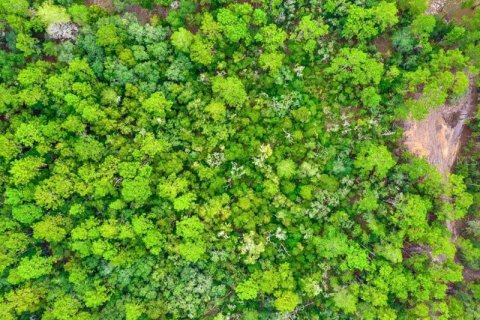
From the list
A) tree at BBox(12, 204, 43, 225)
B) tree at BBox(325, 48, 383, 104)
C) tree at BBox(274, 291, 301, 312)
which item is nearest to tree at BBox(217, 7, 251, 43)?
tree at BBox(325, 48, 383, 104)

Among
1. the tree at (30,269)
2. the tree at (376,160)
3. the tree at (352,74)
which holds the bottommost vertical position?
the tree at (30,269)

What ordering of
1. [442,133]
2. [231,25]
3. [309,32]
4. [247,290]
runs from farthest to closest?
[442,133]
[309,32]
[231,25]
[247,290]

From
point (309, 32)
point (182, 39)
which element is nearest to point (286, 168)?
point (309, 32)

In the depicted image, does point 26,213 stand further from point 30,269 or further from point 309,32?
point 309,32

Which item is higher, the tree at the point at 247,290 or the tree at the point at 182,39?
the tree at the point at 182,39

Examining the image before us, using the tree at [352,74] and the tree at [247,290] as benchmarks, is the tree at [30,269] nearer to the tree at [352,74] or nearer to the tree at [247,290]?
the tree at [247,290]

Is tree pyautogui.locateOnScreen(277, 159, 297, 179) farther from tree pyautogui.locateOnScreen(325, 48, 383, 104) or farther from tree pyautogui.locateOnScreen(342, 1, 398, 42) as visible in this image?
tree pyautogui.locateOnScreen(342, 1, 398, 42)

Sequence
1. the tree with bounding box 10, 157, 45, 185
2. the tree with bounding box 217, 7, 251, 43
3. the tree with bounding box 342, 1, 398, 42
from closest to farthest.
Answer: the tree with bounding box 10, 157, 45, 185
the tree with bounding box 217, 7, 251, 43
the tree with bounding box 342, 1, 398, 42

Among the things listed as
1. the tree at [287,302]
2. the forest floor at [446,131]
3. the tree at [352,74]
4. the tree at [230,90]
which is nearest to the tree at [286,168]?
the tree at [230,90]
